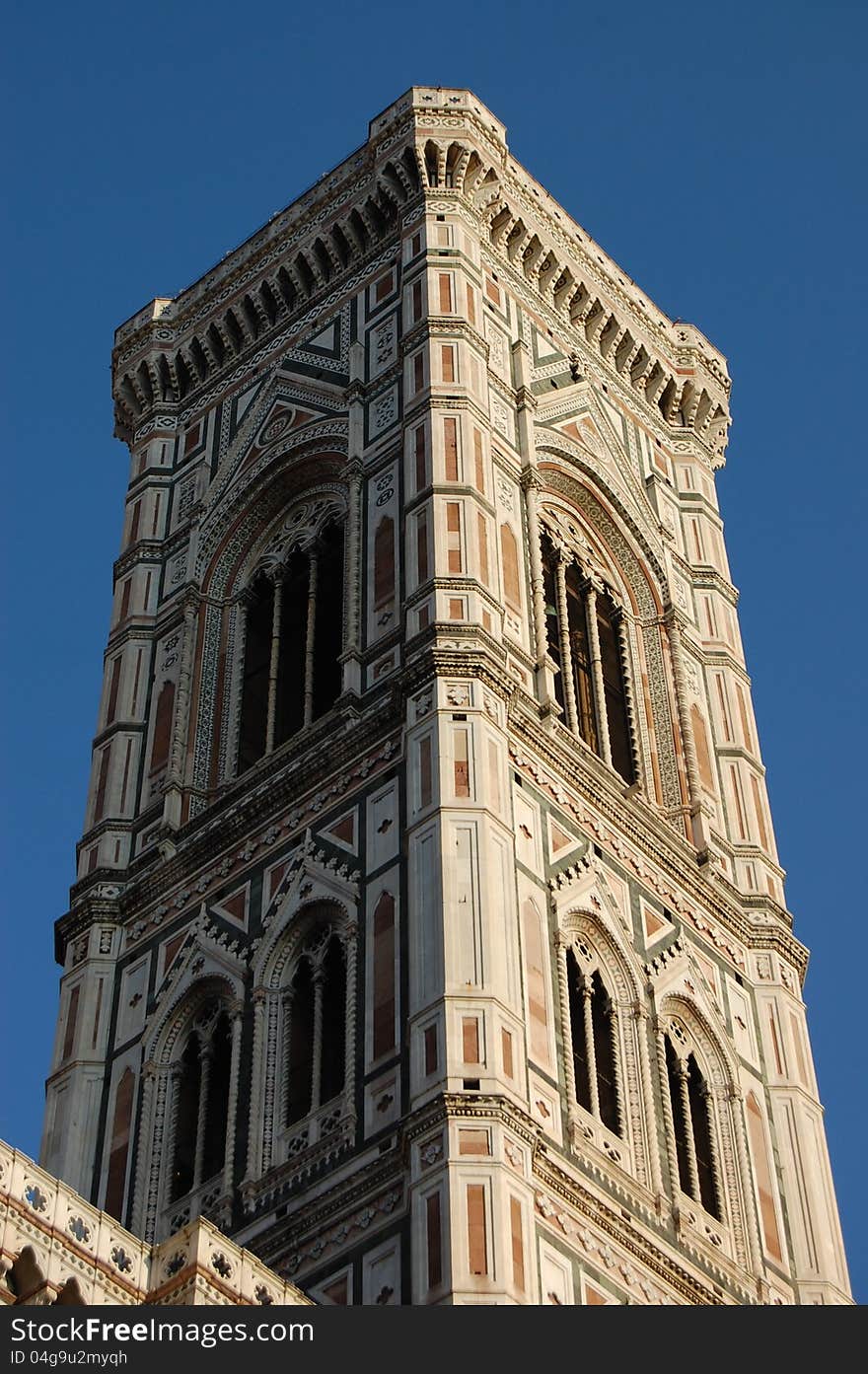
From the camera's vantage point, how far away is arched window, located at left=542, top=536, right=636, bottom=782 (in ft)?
96.7

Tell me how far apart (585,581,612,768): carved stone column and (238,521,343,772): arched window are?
266 cm

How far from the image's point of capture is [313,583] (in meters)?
30.6

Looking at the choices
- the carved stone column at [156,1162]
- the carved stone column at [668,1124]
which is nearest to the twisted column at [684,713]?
the carved stone column at [668,1124]

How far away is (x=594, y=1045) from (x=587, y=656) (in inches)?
246

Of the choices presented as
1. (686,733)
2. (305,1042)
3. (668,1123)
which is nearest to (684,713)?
(686,733)

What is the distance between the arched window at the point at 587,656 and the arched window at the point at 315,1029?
13.9 ft

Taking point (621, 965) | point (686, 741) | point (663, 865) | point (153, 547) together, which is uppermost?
point (153, 547)

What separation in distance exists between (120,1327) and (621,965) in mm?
12205

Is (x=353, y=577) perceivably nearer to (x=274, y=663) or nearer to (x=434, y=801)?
(x=274, y=663)

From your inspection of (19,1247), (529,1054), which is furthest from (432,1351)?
(529,1054)

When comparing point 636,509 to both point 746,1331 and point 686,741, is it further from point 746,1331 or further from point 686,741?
point 746,1331

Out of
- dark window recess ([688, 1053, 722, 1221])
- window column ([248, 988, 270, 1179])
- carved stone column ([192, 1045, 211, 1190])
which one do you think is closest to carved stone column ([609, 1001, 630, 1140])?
dark window recess ([688, 1053, 722, 1221])

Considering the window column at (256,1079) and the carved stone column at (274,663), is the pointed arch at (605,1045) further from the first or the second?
the carved stone column at (274,663)

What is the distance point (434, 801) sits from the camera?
25.4m
